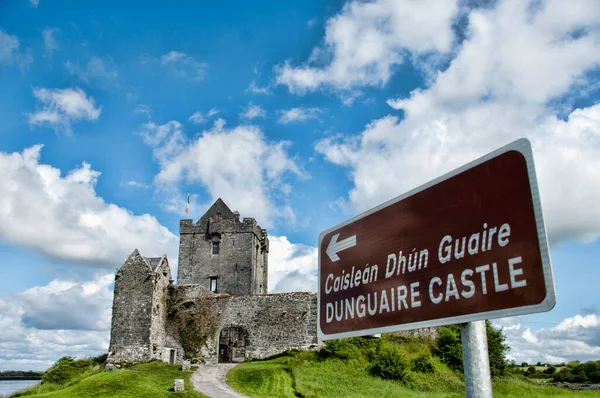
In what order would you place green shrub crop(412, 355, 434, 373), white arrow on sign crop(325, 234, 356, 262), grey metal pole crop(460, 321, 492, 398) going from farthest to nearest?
green shrub crop(412, 355, 434, 373) < white arrow on sign crop(325, 234, 356, 262) < grey metal pole crop(460, 321, 492, 398)

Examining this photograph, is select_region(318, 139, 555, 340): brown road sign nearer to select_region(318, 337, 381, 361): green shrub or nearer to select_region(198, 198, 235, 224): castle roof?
select_region(318, 337, 381, 361): green shrub

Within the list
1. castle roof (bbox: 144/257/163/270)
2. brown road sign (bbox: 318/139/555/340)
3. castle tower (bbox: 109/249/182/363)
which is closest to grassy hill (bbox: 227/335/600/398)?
castle tower (bbox: 109/249/182/363)

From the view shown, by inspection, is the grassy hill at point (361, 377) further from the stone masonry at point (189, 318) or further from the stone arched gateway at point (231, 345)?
the stone arched gateway at point (231, 345)

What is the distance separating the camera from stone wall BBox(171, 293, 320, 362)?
31938mm

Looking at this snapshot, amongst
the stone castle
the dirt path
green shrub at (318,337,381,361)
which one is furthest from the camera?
the stone castle

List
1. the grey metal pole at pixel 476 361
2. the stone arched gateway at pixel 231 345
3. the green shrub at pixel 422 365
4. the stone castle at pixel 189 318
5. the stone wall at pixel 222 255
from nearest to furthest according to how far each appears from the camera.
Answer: the grey metal pole at pixel 476 361 → the green shrub at pixel 422 365 → the stone castle at pixel 189 318 → the stone arched gateway at pixel 231 345 → the stone wall at pixel 222 255

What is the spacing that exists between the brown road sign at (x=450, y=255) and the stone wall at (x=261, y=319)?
94.1 feet

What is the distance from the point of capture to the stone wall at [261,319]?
31.9m

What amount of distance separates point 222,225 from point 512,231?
135ft

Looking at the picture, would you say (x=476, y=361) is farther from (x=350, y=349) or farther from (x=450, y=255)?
(x=350, y=349)

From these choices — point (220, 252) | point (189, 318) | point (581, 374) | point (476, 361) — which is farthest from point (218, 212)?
point (476, 361)

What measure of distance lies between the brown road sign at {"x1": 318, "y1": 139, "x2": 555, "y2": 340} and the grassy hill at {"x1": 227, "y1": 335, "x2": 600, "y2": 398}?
1741 cm

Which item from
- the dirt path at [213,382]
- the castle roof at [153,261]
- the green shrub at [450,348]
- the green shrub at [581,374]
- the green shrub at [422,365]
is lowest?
the green shrub at [581,374]

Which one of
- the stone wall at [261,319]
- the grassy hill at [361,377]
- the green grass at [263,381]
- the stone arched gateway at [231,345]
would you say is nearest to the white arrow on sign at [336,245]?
the grassy hill at [361,377]
